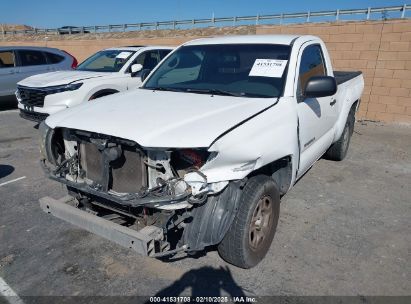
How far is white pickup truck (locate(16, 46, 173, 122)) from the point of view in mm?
6590

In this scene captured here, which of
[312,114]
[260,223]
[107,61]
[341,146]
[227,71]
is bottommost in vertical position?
[341,146]

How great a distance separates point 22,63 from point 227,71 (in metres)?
8.69

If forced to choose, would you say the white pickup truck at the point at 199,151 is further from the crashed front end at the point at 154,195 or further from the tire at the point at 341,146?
the tire at the point at 341,146

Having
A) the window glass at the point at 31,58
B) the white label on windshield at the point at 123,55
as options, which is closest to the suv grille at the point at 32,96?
the white label on windshield at the point at 123,55

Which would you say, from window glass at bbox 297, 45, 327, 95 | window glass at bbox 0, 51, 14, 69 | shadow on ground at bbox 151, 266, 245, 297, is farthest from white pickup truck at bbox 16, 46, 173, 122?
shadow on ground at bbox 151, 266, 245, 297

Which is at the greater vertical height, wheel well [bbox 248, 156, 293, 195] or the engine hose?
the engine hose

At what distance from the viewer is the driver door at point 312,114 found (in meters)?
3.54

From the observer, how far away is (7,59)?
10102 millimetres

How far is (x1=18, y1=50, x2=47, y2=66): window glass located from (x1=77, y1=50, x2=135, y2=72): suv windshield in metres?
3.05

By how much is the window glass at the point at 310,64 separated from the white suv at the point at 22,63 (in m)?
8.47

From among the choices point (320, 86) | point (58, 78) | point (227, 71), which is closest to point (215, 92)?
point (227, 71)

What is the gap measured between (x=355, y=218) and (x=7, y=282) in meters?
3.52

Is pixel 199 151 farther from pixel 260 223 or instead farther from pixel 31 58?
pixel 31 58

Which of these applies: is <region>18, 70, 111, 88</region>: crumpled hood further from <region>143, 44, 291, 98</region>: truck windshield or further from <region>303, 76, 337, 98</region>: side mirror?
<region>303, 76, 337, 98</region>: side mirror
